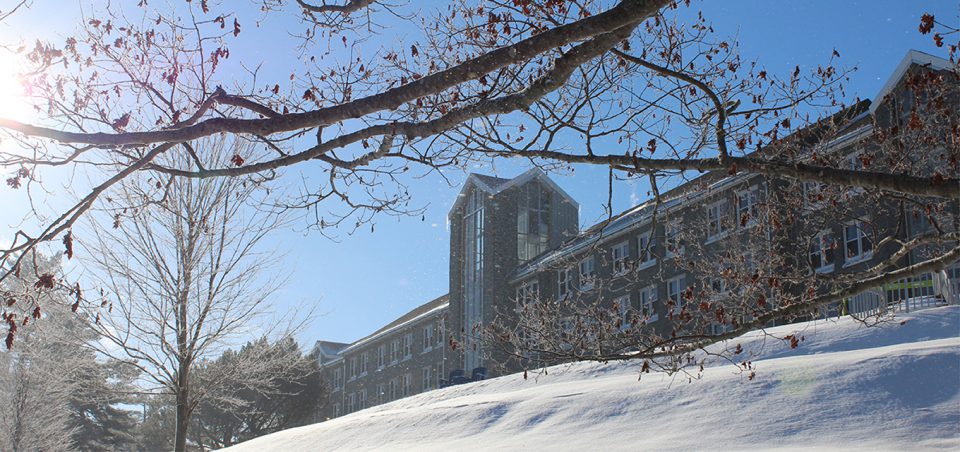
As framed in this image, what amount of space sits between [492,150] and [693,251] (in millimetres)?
21458

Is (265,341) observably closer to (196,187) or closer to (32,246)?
(196,187)

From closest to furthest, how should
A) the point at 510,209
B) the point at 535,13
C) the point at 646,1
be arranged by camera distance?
1. the point at 646,1
2. the point at 535,13
3. the point at 510,209

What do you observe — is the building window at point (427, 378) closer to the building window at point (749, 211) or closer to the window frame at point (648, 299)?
the window frame at point (648, 299)

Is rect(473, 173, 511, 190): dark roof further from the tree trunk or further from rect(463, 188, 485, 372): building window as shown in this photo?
the tree trunk

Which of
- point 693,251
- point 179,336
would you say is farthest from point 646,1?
point 693,251

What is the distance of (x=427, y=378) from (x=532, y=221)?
1106 cm

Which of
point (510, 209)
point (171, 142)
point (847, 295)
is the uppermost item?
point (510, 209)

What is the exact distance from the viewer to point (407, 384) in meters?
49.1

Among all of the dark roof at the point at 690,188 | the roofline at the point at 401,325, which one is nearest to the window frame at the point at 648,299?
the dark roof at the point at 690,188

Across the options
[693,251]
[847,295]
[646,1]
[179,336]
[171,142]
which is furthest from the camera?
[693,251]

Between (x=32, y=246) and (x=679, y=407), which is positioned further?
(x=679, y=407)

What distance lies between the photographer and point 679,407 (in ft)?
41.0

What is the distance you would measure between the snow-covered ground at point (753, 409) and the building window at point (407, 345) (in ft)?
105

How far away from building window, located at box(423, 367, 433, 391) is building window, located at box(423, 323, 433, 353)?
1.08 metres
